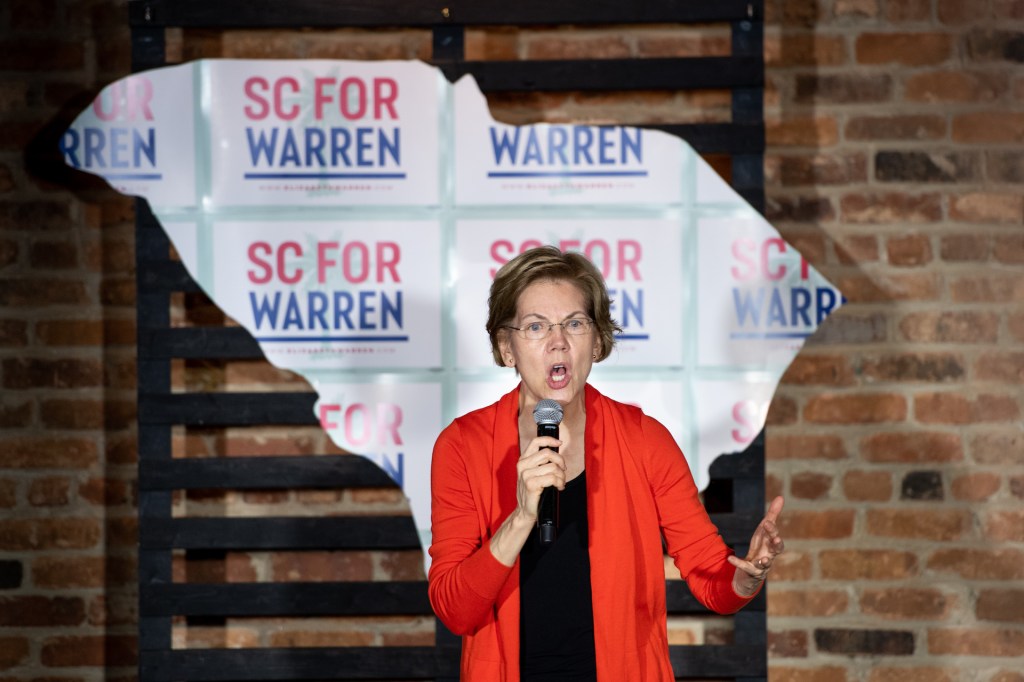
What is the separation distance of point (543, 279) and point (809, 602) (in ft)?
4.96

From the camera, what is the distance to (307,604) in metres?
2.55

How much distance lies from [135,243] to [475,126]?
0.95m

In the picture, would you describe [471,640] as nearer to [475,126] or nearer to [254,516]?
[254,516]

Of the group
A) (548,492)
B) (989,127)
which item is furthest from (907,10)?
(548,492)

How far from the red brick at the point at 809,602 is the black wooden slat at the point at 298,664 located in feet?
2.94

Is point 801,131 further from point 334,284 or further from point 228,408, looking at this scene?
point 228,408

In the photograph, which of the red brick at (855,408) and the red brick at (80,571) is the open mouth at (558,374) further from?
the red brick at (80,571)

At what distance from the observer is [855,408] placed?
267 cm

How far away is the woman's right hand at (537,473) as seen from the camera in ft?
4.52

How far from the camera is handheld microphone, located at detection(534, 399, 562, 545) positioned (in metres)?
1.40

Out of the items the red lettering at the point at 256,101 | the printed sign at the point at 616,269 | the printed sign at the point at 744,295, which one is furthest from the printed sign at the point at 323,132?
the printed sign at the point at 744,295

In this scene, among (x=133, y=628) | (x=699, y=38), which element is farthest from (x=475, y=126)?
(x=133, y=628)

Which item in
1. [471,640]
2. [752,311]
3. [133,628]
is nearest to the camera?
[471,640]

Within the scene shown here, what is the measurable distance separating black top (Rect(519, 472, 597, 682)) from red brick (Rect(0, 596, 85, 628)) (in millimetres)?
1639
